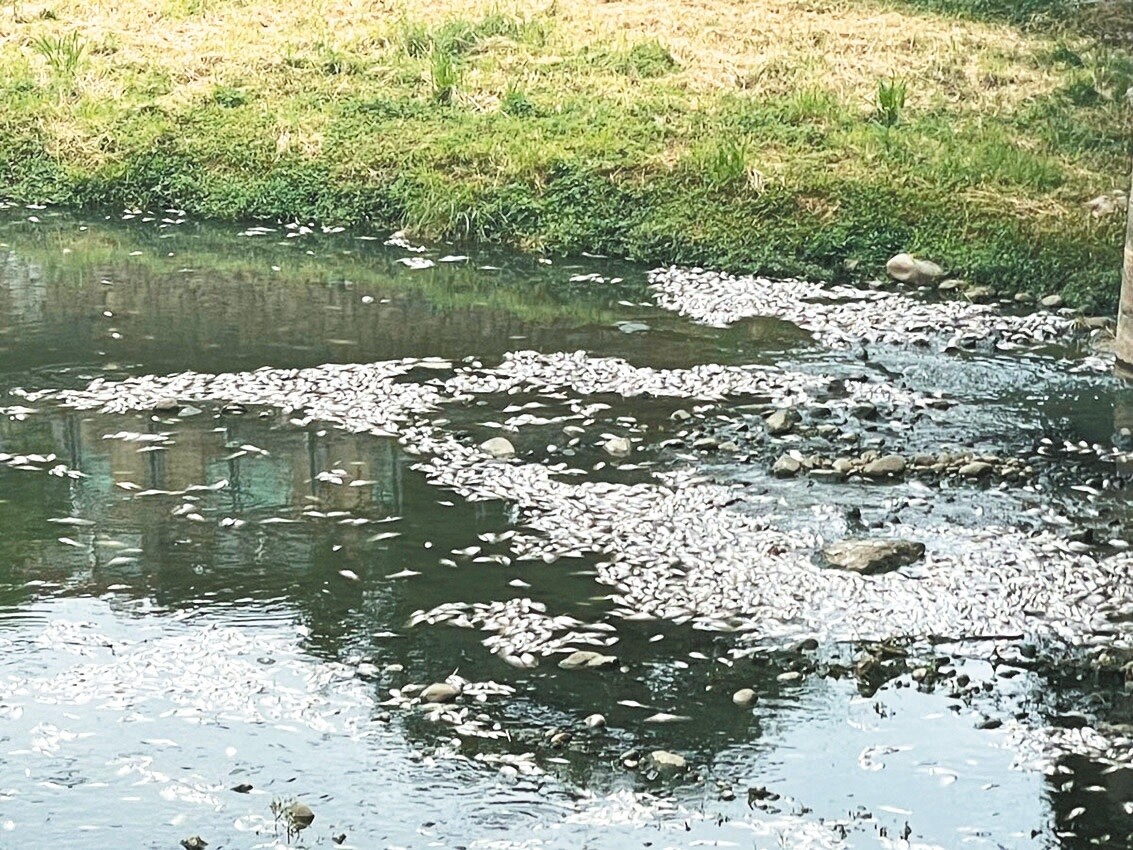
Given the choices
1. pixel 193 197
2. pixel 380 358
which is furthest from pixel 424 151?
pixel 380 358

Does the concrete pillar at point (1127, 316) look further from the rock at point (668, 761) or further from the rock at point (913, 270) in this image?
the rock at point (668, 761)

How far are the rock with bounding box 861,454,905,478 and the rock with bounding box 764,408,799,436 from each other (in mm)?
716

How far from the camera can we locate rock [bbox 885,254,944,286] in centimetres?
1230

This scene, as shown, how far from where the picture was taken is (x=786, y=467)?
27.9 ft

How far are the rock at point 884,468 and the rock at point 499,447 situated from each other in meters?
1.82

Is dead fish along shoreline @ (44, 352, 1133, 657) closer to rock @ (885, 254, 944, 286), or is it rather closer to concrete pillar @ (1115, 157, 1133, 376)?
concrete pillar @ (1115, 157, 1133, 376)

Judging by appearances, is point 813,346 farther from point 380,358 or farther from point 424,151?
→ point 424,151

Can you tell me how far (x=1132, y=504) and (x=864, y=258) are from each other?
4811 mm

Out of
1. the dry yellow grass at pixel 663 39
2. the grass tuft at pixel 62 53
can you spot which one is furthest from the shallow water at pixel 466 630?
the grass tuft at pixel 62 53

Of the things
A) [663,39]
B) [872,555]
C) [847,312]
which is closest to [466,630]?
[872,555]

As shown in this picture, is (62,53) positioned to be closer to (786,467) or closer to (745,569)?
(786,467)

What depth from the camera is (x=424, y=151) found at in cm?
1500

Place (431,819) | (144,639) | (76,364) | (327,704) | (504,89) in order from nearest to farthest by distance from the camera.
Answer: (431,819), (327,704), (144,639), (76,364), (504,89)

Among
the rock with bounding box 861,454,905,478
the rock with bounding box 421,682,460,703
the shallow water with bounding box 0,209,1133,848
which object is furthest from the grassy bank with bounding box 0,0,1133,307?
the rock with bounding box 421,682,460,703
